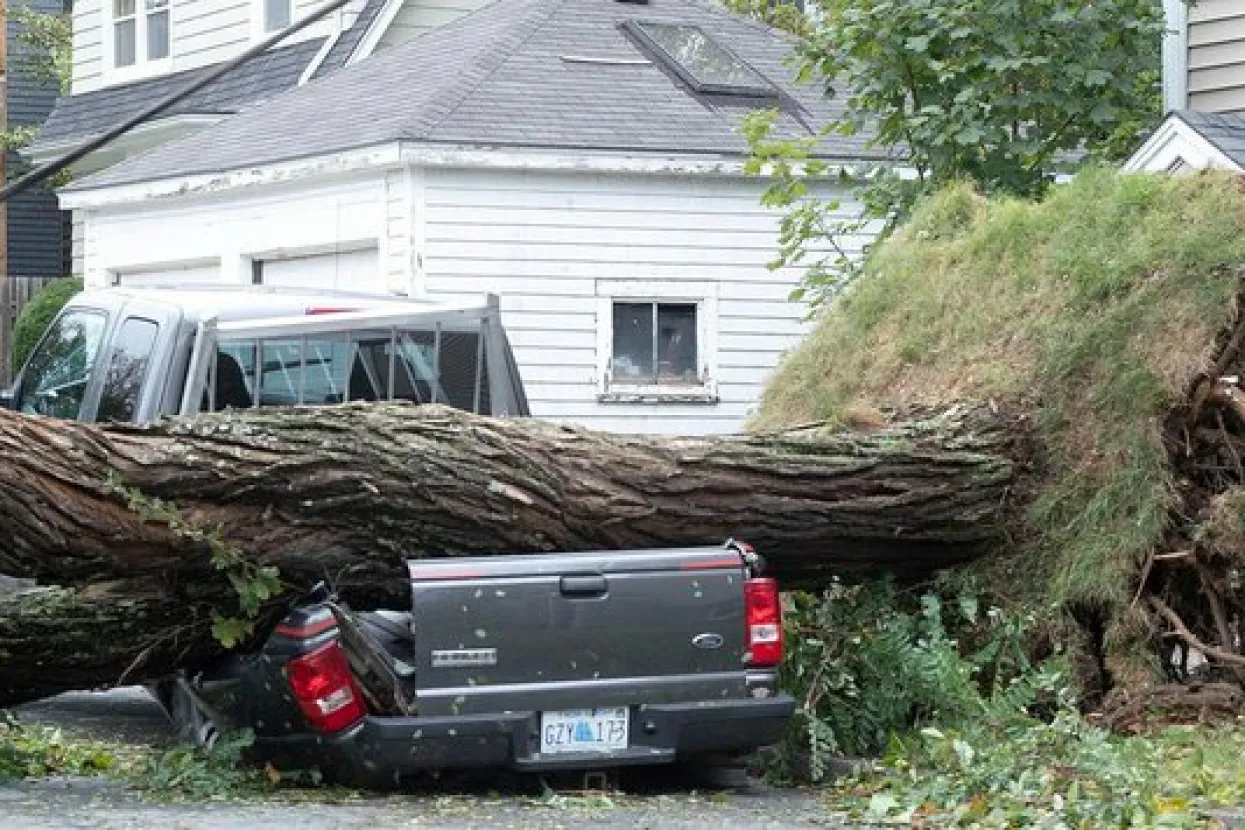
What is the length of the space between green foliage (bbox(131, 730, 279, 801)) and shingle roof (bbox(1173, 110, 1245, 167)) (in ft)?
22.2

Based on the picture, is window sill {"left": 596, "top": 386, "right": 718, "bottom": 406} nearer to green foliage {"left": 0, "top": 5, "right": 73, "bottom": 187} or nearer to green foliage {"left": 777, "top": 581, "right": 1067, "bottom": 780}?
green foliage {"left": 777, "top": 581, "right": 1067, "bottom": 780}

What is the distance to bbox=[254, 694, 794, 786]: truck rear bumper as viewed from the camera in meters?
8.77

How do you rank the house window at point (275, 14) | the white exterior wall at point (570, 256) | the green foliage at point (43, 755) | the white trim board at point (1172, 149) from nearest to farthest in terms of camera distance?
the green foliage at point (43, 755) → the white trim board at point (1172, 149) → the white exterior wall at point (570, 256) → the house window at point (275, 14)

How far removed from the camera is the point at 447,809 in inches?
343

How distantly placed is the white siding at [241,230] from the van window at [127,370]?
8.14m

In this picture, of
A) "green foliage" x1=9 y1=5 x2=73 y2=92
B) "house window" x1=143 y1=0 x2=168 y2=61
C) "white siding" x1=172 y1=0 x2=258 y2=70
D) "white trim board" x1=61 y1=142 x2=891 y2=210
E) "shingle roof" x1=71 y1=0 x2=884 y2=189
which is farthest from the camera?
"green foliage" x1=9 y1=5 x2=73 y2=92

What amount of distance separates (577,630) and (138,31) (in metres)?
20.2

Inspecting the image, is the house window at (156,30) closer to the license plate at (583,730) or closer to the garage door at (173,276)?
the garage door at (173,276)

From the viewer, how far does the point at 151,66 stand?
90.6ft

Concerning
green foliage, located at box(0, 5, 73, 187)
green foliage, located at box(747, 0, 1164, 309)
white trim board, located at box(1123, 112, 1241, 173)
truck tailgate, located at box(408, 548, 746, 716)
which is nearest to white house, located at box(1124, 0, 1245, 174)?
green foliage, located at box(747, 0, 1164, 309)

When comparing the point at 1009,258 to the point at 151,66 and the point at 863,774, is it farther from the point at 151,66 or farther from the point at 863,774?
the point at 151,66

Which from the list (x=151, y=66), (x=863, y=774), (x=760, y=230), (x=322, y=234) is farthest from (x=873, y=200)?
(x=151, y=66)

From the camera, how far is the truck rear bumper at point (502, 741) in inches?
345

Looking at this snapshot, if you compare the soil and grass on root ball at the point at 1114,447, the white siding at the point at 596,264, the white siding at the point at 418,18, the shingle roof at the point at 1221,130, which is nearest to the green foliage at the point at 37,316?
the white siding at the point at 418,18
